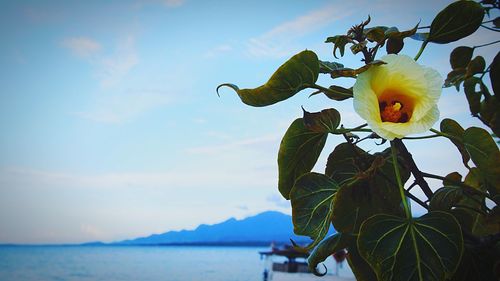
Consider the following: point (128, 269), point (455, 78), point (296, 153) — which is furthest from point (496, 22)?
point (128, 269)

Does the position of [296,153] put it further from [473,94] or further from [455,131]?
[473,94]

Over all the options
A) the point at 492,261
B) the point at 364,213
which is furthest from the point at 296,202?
the point at 492,261

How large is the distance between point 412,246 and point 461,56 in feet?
2.31

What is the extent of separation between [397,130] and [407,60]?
122 millimetres

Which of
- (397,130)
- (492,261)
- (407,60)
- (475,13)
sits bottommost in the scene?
(492,261)

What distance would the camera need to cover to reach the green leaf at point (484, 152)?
624 mm

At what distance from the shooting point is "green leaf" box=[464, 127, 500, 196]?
624 mm

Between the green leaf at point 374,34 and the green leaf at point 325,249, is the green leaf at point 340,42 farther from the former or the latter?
the green leaf at point 325,249

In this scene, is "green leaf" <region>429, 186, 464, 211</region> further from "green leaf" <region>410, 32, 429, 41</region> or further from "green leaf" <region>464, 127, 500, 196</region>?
"green leaf" <region>410, 32, 429, 41</region>

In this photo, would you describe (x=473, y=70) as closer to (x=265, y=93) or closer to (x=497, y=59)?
(x=497, y=59)

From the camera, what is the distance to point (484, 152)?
2.08 feet

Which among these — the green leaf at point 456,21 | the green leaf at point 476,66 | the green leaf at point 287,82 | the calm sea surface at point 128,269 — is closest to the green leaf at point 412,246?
the green leaf at point 287,82

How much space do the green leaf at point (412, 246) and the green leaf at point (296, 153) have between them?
0.16 meters

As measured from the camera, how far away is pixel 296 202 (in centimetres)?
59
